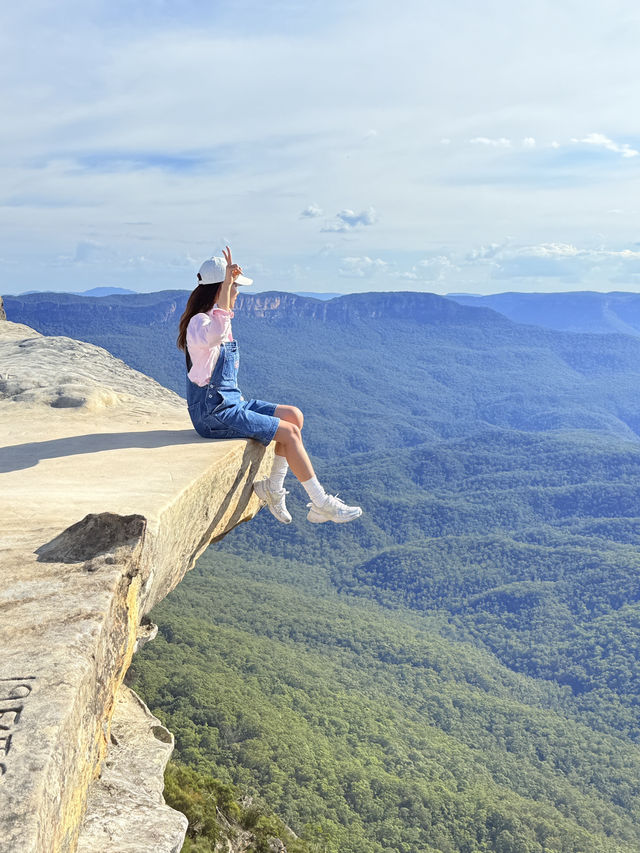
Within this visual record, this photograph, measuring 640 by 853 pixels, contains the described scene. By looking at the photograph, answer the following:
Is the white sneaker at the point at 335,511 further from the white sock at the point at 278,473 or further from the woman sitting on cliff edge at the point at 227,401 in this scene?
the white sock at the point at 278,473

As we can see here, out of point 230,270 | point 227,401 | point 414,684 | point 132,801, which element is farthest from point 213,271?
point 414,684

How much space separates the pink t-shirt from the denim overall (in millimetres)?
110

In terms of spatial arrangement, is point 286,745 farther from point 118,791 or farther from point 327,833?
point 118,791

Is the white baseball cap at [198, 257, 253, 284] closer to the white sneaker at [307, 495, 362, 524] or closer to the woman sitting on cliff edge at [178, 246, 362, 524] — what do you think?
the woman sitting on cliff edge at [178, 246, 362, 524]

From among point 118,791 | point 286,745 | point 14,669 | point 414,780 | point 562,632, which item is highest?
point 14,669

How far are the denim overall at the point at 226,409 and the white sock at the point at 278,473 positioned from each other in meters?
0.30

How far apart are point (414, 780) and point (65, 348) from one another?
82622 millimetres

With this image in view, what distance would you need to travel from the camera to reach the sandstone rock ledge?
3338 mm

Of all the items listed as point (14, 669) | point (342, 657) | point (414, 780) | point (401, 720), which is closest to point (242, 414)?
point (14, 669)

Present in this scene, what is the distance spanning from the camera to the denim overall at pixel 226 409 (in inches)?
306

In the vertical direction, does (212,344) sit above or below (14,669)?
above

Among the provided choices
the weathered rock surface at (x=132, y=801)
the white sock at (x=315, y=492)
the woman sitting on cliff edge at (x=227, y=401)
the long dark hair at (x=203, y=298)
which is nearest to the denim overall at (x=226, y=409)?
the woman sitting on cliff edge at (x=227, y=401)

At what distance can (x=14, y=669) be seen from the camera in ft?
11.9

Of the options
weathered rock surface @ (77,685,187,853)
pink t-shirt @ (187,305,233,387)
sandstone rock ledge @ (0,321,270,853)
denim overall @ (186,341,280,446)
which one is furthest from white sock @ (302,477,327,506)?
weathered rock surface @ (77,685,187,853)
